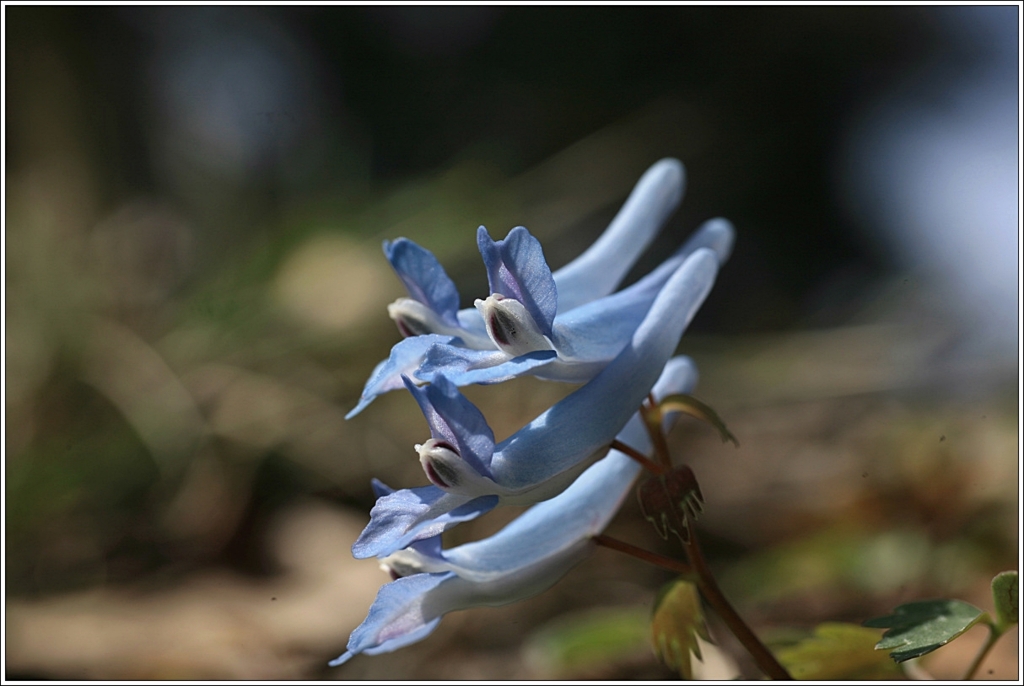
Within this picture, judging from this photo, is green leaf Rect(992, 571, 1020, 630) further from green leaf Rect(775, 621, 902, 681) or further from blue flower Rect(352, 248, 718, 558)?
blue flower Rect(352, 248, 718, 558)

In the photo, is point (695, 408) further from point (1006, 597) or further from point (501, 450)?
point (1006, 597)

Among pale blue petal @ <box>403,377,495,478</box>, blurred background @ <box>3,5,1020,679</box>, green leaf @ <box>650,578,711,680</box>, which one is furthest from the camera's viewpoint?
blurred background @ <box>3,5,1020,679</box>

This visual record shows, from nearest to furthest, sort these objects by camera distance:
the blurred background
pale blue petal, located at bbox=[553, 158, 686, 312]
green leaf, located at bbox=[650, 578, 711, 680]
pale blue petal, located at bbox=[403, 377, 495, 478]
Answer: pale blue petal, located at bbox=[403, 377, 495, 478]
green leaf, located at bbox=[650, 578, 711, 680]
pale blue petal, located at bbox=[553, 158, 686, 312]
the blurred background

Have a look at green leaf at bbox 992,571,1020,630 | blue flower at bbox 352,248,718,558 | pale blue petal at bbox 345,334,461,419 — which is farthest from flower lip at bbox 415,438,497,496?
green leaf at bbox 992,571,1020,630

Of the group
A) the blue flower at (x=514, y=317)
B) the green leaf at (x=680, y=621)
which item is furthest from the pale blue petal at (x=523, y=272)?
the green leaf at (x=680, y=621)

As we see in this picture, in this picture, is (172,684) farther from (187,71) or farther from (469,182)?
(187,71)

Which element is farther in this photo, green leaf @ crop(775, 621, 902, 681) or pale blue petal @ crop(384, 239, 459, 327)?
green leaf @ crop(775, 621, 902, 681)
